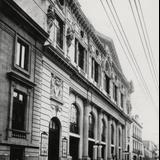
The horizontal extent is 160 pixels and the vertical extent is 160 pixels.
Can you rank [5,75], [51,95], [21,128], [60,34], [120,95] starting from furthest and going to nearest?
[120,95] < [60,34] < [51,95] < [21,128] < [5,75]

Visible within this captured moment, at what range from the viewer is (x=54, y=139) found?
25141 mm

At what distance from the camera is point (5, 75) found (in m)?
18.3

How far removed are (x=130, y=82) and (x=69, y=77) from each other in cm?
3304

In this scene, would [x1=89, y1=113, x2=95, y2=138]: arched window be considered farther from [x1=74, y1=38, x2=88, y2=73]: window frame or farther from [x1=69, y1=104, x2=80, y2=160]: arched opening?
[x1=74, y1=38, x2=88, y2=73]: window frame

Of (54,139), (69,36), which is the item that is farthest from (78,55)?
(54,139)

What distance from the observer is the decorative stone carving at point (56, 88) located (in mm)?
→ 24516

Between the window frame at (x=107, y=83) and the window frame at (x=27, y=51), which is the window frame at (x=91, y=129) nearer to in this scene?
the window frame at (x=107, y=83)

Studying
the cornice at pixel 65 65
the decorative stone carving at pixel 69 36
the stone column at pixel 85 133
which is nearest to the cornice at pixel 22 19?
the cornice at pixel 65 65

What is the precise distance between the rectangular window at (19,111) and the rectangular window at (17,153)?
1.09 m

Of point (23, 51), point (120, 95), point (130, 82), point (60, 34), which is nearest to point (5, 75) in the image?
point (23, 51)

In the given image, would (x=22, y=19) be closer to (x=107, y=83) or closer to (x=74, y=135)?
(x=74, y=135)

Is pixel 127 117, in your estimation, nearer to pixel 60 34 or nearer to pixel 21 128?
pixel 60 34

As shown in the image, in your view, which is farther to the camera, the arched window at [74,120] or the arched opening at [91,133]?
the arched opening at [91,133]

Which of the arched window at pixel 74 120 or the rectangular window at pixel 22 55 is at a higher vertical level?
the rectangular window at pixel 22 55
